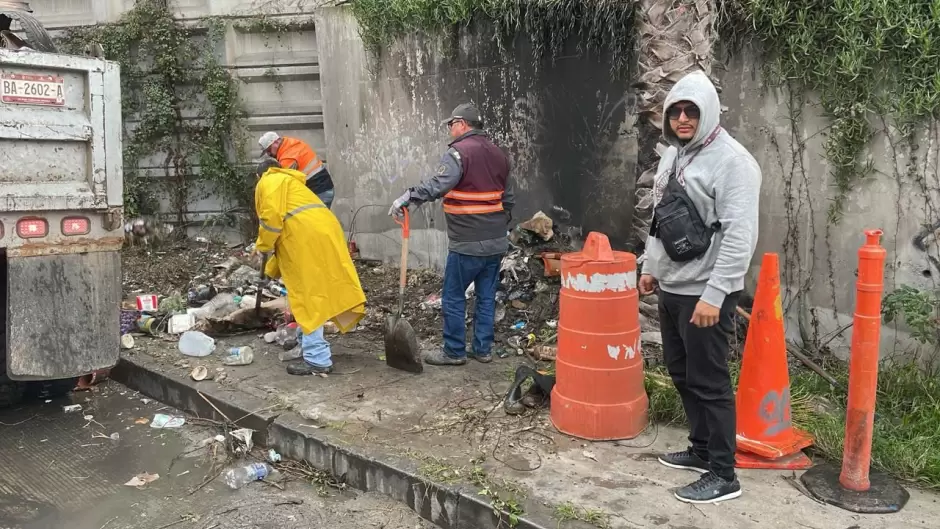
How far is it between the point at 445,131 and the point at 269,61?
109 inches

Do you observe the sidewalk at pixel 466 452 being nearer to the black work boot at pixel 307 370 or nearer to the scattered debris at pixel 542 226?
the black work boot at pixel 307 370

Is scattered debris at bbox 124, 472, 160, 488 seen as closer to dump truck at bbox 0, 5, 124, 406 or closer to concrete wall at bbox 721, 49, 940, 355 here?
dump truck at bbox 0, 5, 124, 406

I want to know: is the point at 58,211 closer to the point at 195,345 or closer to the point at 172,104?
the point at 195,345

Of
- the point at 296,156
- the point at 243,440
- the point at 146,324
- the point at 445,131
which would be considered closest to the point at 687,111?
the point at 243,440

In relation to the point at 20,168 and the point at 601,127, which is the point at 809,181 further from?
the point at 20,168

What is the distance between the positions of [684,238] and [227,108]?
7.06 metres

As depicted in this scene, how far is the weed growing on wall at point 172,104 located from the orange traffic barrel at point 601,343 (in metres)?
6.14

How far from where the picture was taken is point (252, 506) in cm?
350

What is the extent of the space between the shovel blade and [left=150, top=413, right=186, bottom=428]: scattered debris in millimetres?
1438

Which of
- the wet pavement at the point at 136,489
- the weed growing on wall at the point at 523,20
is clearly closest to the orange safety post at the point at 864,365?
the wet pavement at the point at 136,489

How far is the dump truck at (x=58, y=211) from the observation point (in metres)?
3.86

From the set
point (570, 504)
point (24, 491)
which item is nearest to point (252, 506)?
point (24, 491)

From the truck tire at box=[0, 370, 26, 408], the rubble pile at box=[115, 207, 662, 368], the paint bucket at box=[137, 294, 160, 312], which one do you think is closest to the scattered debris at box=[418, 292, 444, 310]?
the rubble pile at box=[115, 207, 662, 368]

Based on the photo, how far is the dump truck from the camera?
12.7 feet
